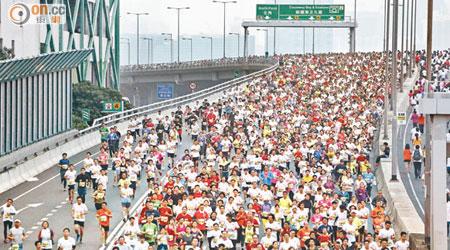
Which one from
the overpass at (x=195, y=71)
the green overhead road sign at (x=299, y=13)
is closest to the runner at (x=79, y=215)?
the overpass at (x=195, y=71)

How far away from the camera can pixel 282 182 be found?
79.6ft

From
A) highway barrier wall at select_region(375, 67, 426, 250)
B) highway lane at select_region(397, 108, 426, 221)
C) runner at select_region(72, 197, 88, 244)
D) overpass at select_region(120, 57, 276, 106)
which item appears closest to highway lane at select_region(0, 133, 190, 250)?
runner at select_region(72, 197, 88, 244)

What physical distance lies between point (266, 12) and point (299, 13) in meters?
3.11

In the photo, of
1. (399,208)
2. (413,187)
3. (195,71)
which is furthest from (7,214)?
(195,71)

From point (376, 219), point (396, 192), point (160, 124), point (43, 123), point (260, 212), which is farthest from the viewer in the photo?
point (43, 123)

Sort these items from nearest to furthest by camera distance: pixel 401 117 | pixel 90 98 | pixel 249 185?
pixel 249 185
pixel 401 117
pixel 90 98

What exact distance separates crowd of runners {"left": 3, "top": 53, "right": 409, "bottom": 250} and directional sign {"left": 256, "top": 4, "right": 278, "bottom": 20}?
165ft

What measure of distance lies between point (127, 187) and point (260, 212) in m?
3.67

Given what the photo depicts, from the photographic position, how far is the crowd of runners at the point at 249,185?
64.5 ft

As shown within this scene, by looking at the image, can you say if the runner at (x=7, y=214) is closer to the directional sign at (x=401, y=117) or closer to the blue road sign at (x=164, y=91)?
the directional sign at (x=401, y=117)

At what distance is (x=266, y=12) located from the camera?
9575 cm

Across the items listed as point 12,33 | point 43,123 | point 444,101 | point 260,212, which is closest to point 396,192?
point 260,212

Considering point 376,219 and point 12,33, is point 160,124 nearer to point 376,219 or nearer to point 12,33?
point 376,219

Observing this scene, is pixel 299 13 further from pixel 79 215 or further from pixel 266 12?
pixel 79 215
